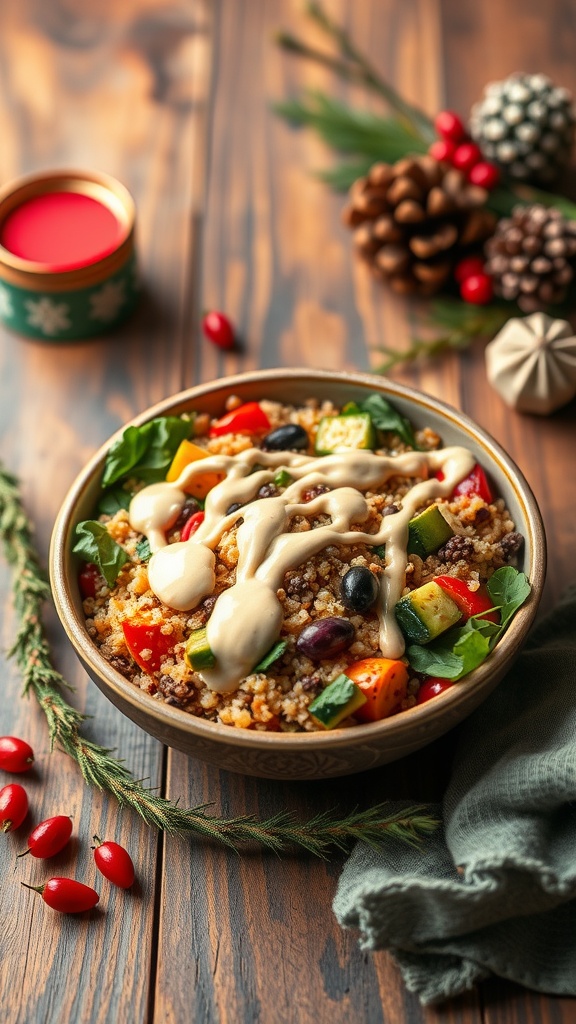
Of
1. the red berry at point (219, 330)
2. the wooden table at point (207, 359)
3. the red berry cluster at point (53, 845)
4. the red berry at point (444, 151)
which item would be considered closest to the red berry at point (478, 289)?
the wooden table at point (207, 359)

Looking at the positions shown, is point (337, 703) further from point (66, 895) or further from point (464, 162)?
point (464, 162)

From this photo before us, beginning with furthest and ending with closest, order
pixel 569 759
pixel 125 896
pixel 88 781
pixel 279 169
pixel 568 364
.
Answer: pixel 279 169, pixel 568 364, pixel 88 781, pixel 125 896, pixel 569 759

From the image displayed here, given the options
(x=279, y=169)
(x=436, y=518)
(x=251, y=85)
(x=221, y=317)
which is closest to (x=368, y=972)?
(x=436, y=518)

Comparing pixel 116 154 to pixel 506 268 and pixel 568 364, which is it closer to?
pixel 506 268

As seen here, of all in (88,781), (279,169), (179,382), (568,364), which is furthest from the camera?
(279,169)

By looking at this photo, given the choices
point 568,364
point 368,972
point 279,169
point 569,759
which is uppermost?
point 279,169

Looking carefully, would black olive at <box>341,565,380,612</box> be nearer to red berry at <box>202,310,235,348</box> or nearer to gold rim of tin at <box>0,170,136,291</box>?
red berry at <box>202,310,235,348</box>

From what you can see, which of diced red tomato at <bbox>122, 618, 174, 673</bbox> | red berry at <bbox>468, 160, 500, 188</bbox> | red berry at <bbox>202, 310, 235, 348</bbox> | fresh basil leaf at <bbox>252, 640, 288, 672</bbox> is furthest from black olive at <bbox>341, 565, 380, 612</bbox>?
red berry at <bbox>468, 160, 500, 188</bbox>

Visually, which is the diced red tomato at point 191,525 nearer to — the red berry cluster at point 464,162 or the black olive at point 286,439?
the black olive at point 286,439
